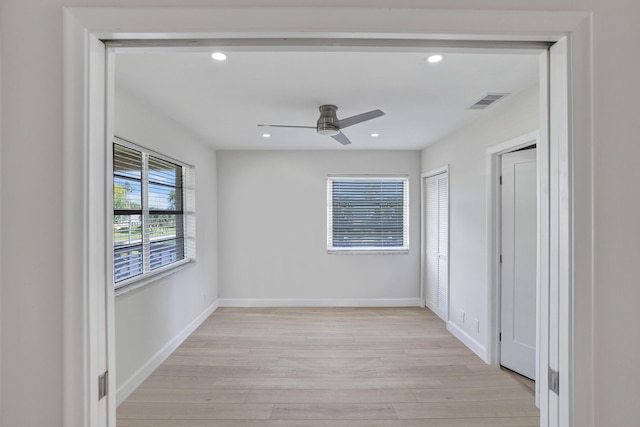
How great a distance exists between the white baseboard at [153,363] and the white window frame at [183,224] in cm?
77

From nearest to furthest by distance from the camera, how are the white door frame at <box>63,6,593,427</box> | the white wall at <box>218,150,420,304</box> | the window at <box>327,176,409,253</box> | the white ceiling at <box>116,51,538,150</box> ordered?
the white door frame at <box>63,6,593,427</box>, the white ceiling at <box>116,51,538,150</box>, the white wall at <box>218,150,420,304</box>, the window at <box>327,176,409,253</box>

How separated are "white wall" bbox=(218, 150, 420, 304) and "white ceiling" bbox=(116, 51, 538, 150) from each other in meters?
1.33

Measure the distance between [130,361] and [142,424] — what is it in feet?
1.83

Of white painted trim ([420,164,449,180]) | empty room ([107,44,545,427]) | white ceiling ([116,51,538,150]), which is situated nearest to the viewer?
white ceiling ([116,51,538,150])

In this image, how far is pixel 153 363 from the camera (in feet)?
9.00

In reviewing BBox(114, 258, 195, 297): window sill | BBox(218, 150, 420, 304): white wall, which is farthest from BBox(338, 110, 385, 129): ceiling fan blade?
BBox(114, 258, 195, 297): window sill

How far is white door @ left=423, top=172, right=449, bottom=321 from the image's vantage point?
154 inches

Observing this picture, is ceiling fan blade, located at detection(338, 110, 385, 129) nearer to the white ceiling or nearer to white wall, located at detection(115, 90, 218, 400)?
the white ceiling

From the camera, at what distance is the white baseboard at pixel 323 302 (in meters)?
4.62

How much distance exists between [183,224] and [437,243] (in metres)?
3.53

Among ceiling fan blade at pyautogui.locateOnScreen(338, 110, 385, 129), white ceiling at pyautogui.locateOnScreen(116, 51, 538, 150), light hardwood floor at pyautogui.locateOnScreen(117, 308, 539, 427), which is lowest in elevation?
light hardwood floor at pyautogui.locateOnScreen(117, 308, 539, 427)

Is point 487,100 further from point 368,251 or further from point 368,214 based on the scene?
point 368,251

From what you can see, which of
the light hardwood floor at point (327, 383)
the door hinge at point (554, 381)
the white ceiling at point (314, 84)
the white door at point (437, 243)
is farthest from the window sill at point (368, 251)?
the door hinge at point (554, 381)
